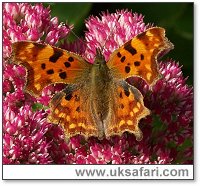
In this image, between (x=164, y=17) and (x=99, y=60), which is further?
(x=164, y=17)

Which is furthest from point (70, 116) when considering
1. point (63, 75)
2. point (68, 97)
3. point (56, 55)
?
point (56, 55)

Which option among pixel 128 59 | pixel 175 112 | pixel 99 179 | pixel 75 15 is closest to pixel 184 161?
pixel 175 112

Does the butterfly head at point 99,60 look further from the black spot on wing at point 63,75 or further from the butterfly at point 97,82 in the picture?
the black spot on wing at point 63,75

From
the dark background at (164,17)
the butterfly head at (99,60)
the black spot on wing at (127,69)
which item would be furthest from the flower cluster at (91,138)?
the dark background at (164,17)

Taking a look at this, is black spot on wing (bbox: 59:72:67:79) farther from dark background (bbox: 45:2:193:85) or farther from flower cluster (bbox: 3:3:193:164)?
dark background (bbox: 45:2:193:85)

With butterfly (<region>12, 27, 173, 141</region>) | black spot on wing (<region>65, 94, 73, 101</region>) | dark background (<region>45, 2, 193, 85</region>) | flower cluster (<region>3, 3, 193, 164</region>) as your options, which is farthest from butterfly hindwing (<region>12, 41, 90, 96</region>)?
dark background (<region>45, 2, 193, 85</region>)

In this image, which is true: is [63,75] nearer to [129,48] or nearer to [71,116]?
[71,116]
